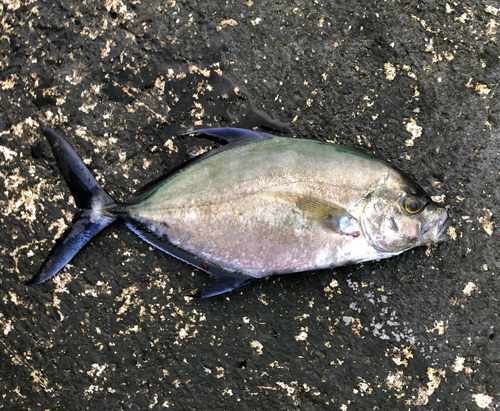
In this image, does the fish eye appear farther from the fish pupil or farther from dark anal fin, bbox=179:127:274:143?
dark anal fin, bbox=179:127:274:143

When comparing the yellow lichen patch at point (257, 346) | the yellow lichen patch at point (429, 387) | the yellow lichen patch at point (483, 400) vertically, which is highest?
the yellow lichen patch at point (257, 346)

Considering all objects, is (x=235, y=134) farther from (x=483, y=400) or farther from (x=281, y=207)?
(x=483, y=400)

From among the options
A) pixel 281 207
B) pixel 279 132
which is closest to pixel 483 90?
pixel 279 132

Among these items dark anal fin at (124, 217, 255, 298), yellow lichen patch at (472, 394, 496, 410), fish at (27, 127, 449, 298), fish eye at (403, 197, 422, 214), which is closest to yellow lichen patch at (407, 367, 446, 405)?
yellow lichen patch at (472, 394, 496, 410)

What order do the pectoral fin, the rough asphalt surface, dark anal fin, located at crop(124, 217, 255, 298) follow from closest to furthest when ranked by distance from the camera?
1. the pectoral fin
2. dark anal fin, located at crop(124, 217, 255, 298)
3. the rough asphalt surface

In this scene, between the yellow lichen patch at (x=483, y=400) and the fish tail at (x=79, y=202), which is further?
the yellow lichen patch at (x=483, y=400)

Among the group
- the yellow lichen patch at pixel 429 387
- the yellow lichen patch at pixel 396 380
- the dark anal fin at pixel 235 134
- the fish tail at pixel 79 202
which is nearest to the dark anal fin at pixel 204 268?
the fish tail at pixel 79 202

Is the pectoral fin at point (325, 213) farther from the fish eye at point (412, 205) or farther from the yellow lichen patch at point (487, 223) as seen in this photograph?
the yellow lichen patch at point (487, 223)
